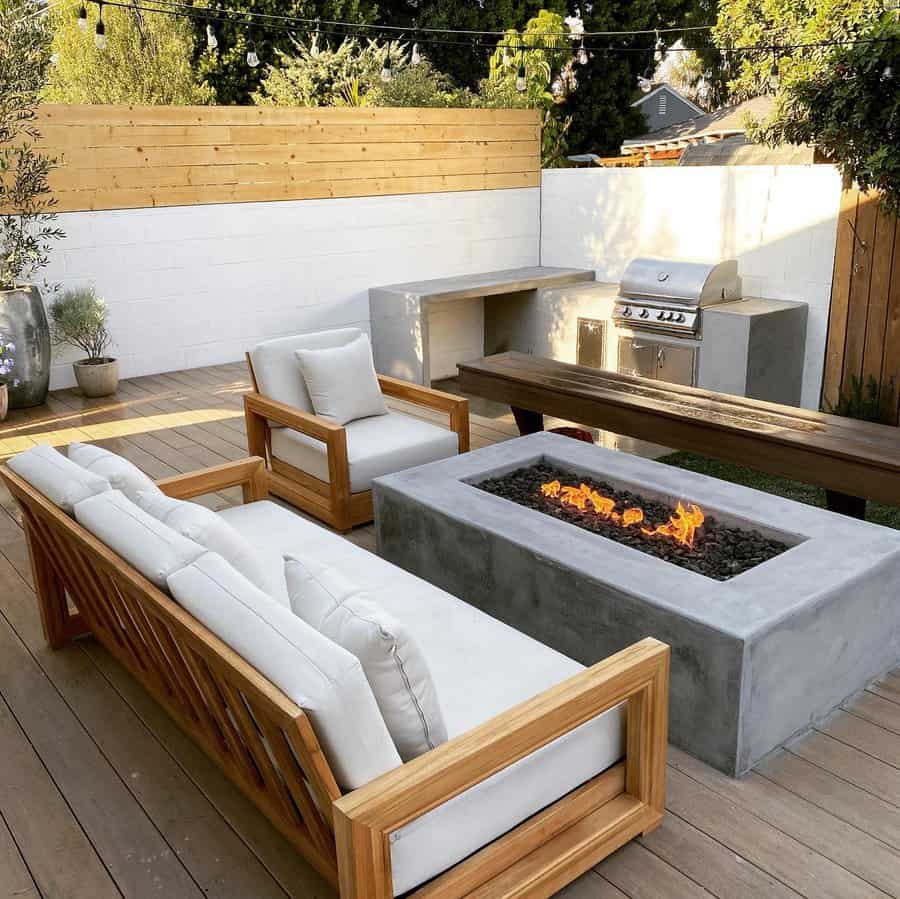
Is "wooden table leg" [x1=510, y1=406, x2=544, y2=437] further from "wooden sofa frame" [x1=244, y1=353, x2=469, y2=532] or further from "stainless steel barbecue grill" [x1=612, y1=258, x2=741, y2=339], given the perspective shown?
"stainless steel barbecue grill" [x1=612, y1=258, x2=741, y2=339]

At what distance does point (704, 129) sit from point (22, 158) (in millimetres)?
15280

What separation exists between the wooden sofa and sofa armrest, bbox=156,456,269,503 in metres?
0.54

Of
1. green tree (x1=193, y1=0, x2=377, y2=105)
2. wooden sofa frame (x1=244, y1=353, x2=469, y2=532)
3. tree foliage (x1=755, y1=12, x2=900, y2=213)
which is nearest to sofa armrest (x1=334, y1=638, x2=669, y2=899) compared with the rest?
wooden sofa frame (x1=244, y1=353, x2=469, y2=532)

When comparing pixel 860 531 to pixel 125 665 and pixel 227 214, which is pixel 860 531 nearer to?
pixel 125 665

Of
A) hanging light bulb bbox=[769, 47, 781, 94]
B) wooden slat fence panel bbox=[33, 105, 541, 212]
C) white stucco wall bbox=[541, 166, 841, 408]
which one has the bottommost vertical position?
white stucco wall bbox=[541, 166, 841, 408]

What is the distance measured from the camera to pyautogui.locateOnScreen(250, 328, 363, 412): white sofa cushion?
4.55 metres

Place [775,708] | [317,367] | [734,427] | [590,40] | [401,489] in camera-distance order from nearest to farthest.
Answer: [775,708] < [401,489] < [734,427] < [317,367] < [590,40]

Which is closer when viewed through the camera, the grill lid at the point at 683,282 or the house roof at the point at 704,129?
the grill lid at the point at 683,282

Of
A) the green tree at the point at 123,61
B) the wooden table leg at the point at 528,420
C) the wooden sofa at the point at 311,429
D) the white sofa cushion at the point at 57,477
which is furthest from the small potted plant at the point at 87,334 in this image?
the green tree at the point at 123,61

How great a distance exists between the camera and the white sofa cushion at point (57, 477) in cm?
263

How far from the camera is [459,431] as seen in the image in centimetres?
452

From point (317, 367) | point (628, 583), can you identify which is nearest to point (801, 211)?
point (317, 367)

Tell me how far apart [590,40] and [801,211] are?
14815 mm

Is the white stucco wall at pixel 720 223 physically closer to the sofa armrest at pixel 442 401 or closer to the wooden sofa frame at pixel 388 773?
the sofa armrest at pixel 442 401
